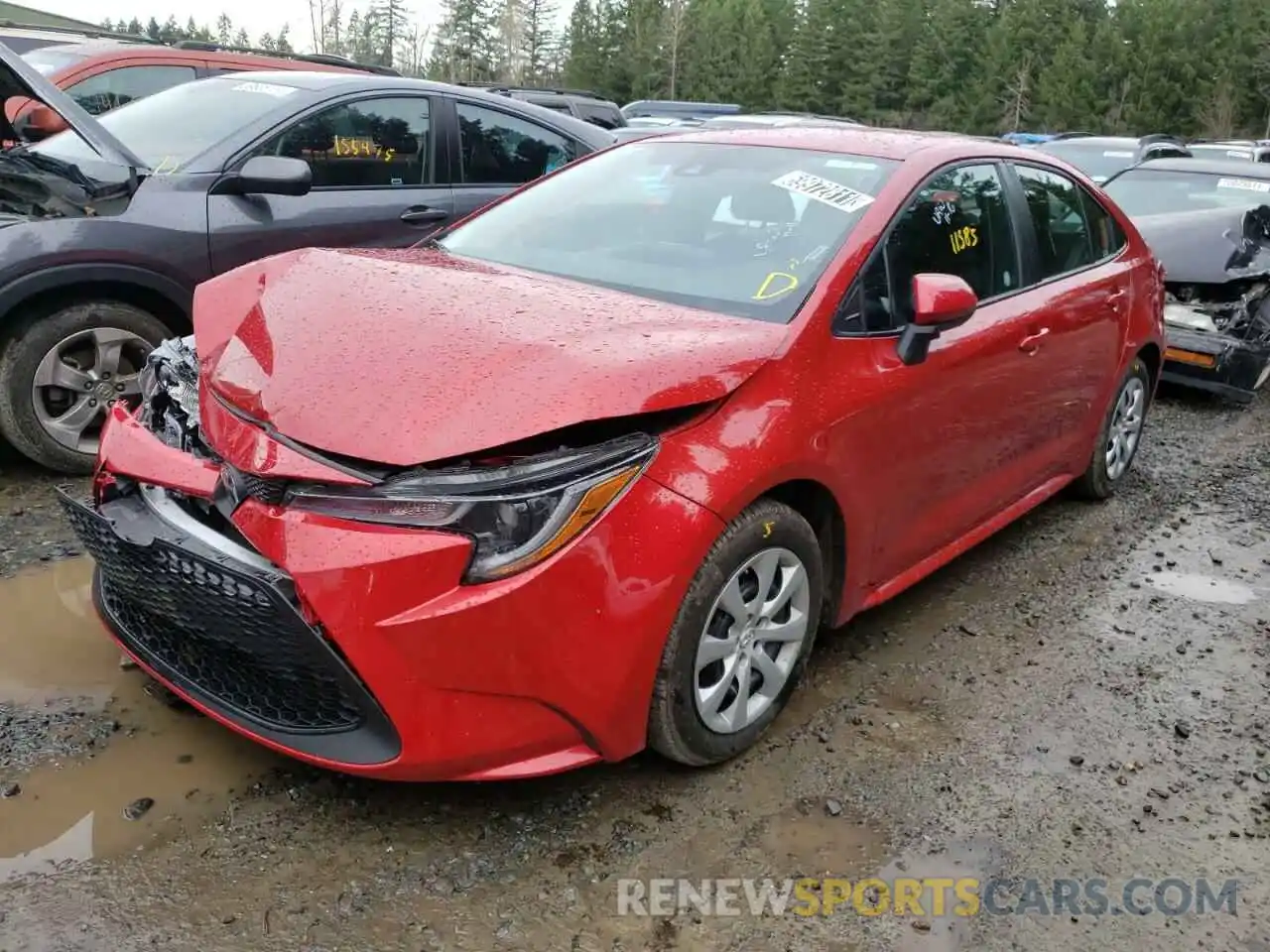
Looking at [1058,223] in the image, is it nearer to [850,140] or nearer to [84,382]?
[850,140]

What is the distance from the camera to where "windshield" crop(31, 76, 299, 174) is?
15.5ft

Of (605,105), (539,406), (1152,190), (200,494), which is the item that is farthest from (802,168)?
(605,105)

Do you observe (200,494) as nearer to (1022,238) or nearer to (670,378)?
(670,378)

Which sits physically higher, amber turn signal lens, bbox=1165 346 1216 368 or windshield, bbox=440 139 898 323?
windshield, bbox=440 139 898 323

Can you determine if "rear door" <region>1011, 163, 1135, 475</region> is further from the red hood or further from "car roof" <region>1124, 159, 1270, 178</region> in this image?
"car roof" <region>1124, 159, 1270, 178</region>

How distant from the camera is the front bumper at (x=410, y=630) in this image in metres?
2.16

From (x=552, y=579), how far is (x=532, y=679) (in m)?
0.23

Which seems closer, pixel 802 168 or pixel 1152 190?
pixel 802 168

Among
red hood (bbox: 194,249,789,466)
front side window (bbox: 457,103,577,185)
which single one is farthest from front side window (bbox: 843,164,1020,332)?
A: front side window (bbox: 457,103,577,185)

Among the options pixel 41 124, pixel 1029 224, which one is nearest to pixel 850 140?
pixel 1029 224

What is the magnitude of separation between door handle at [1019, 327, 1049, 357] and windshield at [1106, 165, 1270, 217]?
4.94 m

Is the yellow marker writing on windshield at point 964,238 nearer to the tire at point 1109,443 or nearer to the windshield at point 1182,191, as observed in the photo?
the tire at point 1109,443

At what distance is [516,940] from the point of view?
2.21 meters

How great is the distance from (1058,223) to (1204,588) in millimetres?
1549
